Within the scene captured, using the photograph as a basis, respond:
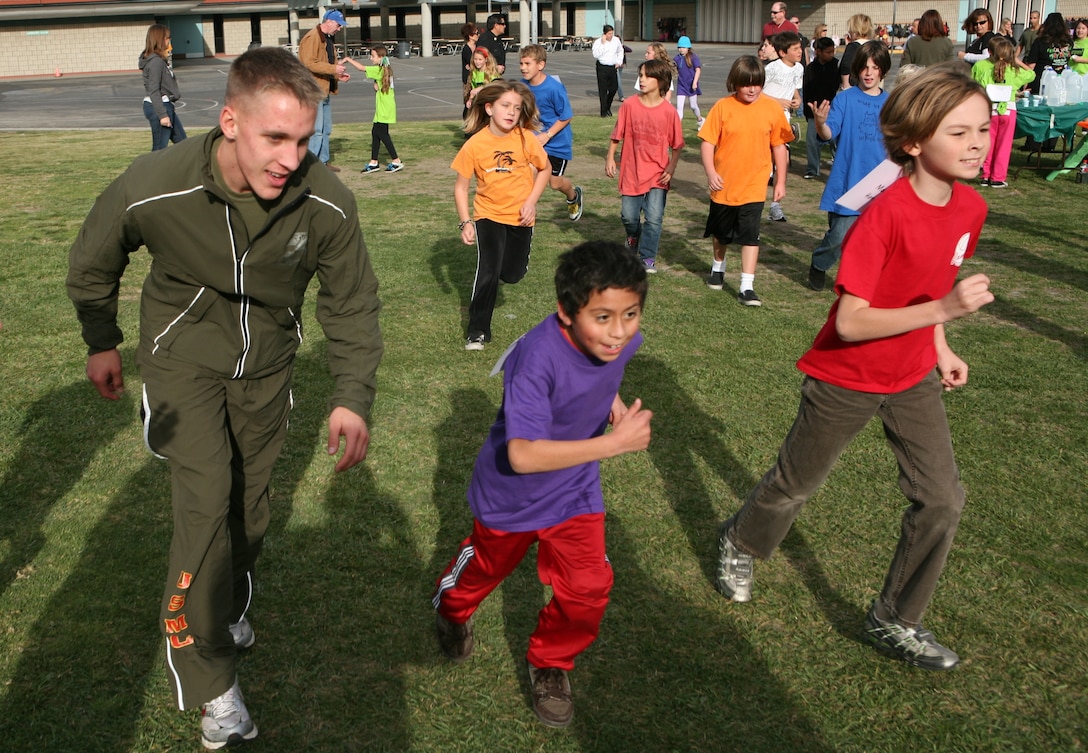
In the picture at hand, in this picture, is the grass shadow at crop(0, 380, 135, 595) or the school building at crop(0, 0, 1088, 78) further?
the school building at crop(0, 0, 1088, 78)

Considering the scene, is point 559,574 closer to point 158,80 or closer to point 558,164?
point 558,164

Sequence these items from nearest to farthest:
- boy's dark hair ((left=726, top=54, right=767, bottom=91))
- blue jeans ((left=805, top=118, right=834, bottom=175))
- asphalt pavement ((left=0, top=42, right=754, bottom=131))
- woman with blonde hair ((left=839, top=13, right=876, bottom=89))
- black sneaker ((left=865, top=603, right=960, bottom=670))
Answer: black sneaker ((left=865, top=603, right=960, bottom=670)) < boy's dark hair ((left=726, top=54, right=767, bottom=91)) < woman with blonde hair ((left=839, top=13, right=876, bottom=89)) < blue jeans ((left=805, top=118, right=834, bottom=175)) < asphalt pavement ((left=0, top=42, right=754, bottom=131))

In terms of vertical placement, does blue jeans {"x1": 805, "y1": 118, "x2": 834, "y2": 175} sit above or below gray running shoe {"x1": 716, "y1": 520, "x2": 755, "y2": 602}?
above

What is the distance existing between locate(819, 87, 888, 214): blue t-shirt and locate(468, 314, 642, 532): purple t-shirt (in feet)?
18.6

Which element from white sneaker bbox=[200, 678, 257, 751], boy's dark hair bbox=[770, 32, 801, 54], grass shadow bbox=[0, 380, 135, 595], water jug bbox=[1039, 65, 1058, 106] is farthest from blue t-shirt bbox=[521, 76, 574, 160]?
white sneaker bbox=[200, 678, 257, 751]

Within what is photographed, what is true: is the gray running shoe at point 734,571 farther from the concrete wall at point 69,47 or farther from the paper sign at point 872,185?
the concrete wall at point 69,47

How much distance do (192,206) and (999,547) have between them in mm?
3750

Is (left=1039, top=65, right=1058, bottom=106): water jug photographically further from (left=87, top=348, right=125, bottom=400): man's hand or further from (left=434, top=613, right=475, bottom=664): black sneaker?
(left=87, top=348, right=125, bottom=400): man's hand

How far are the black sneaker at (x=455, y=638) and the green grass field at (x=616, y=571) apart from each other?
5cm

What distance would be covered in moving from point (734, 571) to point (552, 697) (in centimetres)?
108

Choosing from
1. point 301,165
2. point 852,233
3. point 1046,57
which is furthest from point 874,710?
point 1046,57

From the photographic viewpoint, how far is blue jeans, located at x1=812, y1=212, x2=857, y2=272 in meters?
8.51

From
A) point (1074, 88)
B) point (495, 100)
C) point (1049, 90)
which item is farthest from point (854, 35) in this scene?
point (495, 100)

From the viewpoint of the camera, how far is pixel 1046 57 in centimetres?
1791
